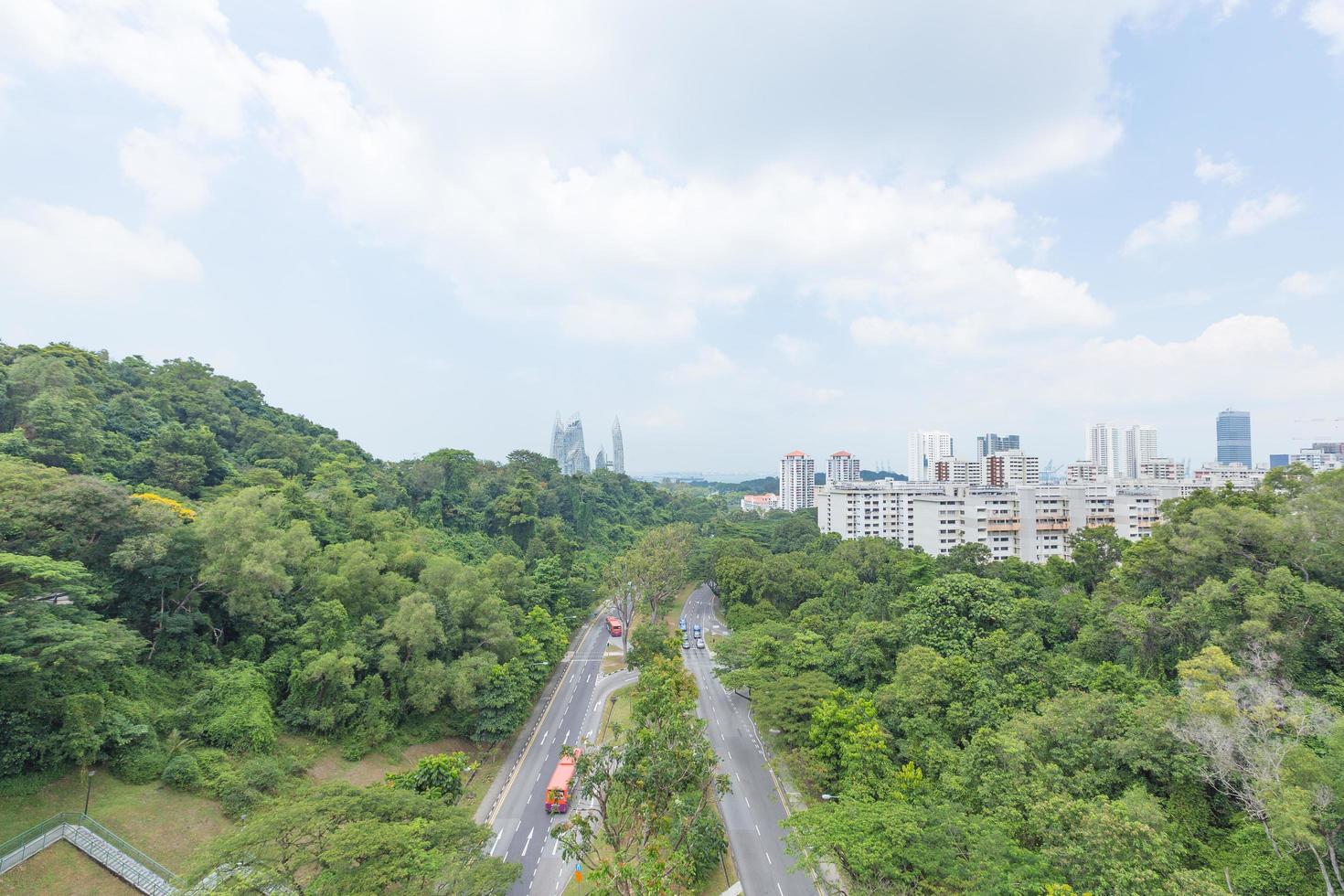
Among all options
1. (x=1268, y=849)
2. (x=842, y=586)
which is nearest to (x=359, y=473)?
(x=842, y=586)

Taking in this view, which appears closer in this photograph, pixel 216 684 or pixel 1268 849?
pixel 1268 849

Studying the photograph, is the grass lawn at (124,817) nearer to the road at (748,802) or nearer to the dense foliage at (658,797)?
the dense foliage at (658,797)

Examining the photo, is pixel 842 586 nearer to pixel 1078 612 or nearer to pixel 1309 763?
pixel 1078 612

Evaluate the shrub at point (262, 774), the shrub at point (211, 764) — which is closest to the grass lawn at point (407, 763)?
the shrub at point (262, 774)

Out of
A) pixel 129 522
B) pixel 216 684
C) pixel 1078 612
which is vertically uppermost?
pixel 129 522

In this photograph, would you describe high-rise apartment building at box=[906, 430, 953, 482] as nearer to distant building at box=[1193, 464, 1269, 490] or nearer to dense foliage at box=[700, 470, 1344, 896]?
distant building at box=[1193, 464, 1269, 490]

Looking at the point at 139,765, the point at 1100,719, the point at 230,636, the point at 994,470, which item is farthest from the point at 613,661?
the point at 994,470
